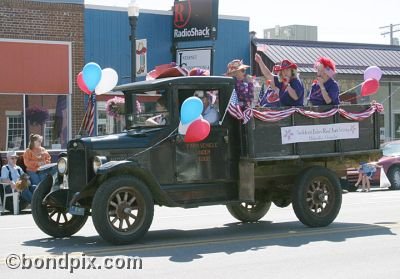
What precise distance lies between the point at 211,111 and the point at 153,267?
310 cm

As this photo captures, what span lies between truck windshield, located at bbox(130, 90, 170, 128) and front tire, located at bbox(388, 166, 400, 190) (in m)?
12.6

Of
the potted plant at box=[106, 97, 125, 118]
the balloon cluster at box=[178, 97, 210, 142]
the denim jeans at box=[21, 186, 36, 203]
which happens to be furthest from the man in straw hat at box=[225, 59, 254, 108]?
the denim jeans at box=[21, 186, 36, 203]

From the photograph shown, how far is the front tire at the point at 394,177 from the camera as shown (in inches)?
832

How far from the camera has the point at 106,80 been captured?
1102 centimetres

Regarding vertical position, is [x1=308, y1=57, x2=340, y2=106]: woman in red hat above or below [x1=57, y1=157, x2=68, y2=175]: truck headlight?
above

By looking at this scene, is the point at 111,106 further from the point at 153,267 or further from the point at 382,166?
the point at 382,166

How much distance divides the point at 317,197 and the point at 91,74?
3.91 m

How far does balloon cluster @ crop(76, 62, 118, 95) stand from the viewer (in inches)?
415

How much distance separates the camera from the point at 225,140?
10172mm

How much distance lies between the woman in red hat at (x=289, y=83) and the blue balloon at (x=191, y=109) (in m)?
1.97

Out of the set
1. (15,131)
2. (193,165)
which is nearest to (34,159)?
(15,131)

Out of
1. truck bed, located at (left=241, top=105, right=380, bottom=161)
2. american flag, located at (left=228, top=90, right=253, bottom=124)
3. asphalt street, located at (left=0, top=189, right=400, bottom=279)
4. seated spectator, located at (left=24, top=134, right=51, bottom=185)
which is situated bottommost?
asphalt street, located at (left=0, top=189, right=400, bottom=279)

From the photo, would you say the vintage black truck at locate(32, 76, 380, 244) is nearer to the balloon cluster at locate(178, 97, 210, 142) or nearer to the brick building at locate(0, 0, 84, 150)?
the balloon cluster at locate(178, 97, 210, 142)

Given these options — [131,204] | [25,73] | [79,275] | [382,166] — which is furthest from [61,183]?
[382,166]
